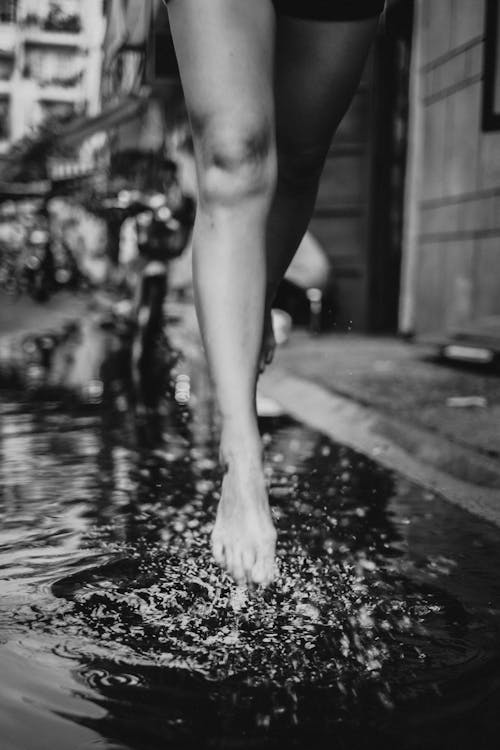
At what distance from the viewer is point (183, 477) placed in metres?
3.24

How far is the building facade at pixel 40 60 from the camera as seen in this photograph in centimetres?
5934

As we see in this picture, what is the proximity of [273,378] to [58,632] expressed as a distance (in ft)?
15.2

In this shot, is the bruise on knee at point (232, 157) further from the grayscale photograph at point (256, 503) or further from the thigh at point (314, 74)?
the thigh at point (314, 74)

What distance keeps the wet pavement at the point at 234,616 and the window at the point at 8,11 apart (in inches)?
2327

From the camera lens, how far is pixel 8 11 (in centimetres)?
5947

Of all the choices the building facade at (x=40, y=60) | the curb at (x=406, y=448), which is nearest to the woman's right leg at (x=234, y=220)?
the curb at (x=406, y=448)

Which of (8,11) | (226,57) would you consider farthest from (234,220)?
(8,11)

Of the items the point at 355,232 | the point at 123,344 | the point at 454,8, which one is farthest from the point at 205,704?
the point at 355,232

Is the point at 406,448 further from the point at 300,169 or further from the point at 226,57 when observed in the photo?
the point at 226,57

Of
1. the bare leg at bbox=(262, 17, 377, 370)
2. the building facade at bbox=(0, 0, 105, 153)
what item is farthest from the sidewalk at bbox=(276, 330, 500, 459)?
the building facade at bbox=(0, 0, 105, 153)

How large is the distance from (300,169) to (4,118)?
6063 centimetres

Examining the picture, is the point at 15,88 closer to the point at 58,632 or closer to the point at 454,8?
the point at 454,8

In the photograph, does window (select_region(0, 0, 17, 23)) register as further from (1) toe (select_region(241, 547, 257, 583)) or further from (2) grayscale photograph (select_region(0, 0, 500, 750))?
(1) toe (select_region(241, 547, 257, 583))

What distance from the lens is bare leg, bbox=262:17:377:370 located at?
2062 millimetres
